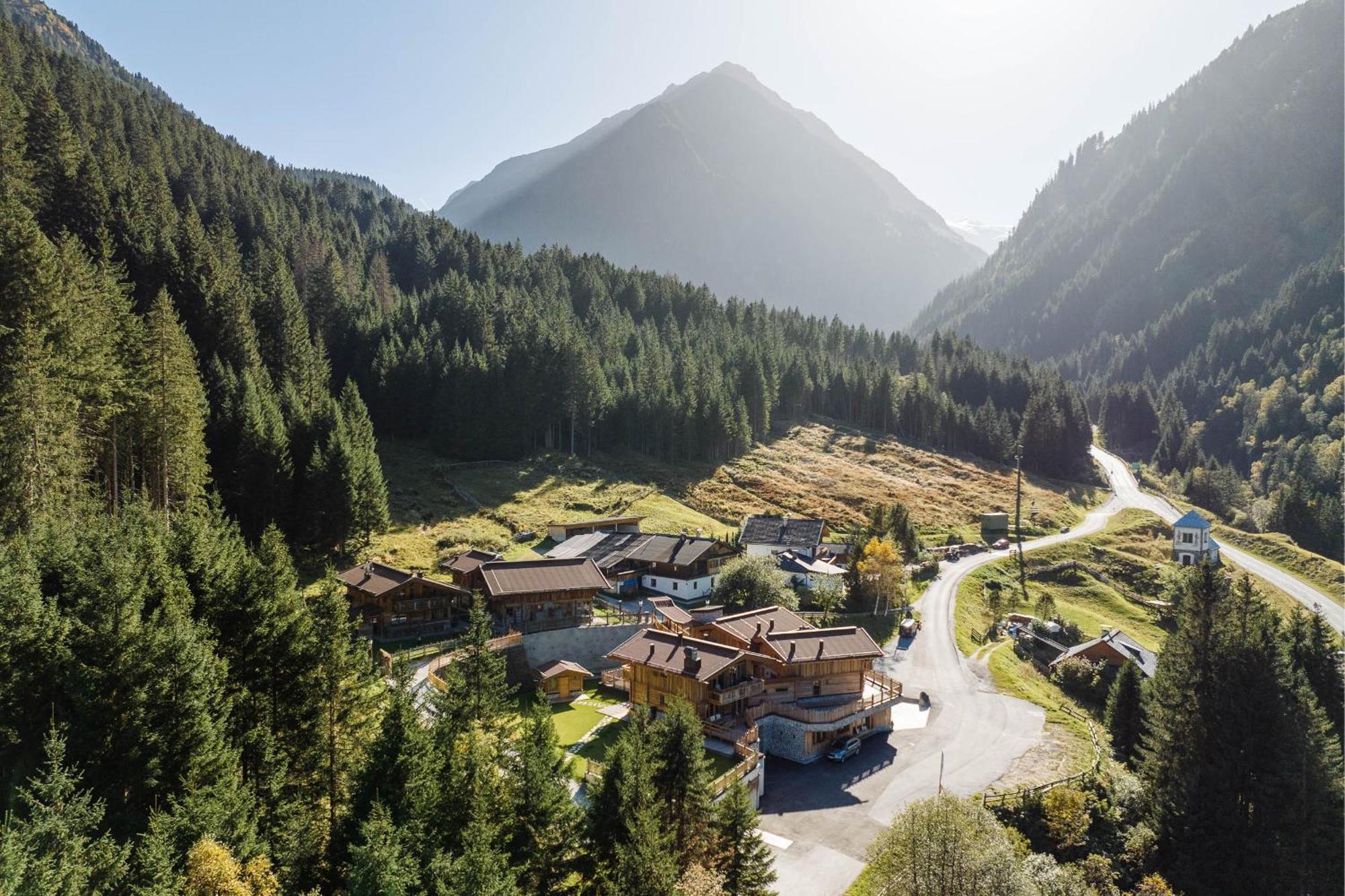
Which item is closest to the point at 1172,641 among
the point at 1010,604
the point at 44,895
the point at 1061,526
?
the point at 1010,604

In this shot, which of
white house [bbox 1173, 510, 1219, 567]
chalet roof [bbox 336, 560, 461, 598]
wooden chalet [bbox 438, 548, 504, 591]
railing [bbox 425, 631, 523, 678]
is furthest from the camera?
white house [bbox 1173, 510, 1219, 567]

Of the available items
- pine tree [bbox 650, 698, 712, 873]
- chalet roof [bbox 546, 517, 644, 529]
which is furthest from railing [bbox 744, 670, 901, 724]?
chalet roof [bbox 546, 517, 644, 529]

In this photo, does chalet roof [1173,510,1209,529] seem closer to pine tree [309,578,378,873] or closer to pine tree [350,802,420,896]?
pine tree [309,578,378,873]

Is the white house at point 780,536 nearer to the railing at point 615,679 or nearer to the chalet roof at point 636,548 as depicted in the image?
the chalet roof at point 636,548

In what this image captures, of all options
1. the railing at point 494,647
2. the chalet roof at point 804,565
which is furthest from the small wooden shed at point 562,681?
the chalet roof at point 804,565

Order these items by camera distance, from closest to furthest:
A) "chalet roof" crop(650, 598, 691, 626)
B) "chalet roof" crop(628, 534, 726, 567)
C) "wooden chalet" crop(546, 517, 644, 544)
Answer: "chalet roof" crop(650, 598, 691, 626), "chalet roof" crop(628, 534, 726, 567), "wooden chalet" crop(546, 517, 644, 544)

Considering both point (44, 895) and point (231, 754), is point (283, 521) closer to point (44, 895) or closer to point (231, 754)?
point (231, 754)
